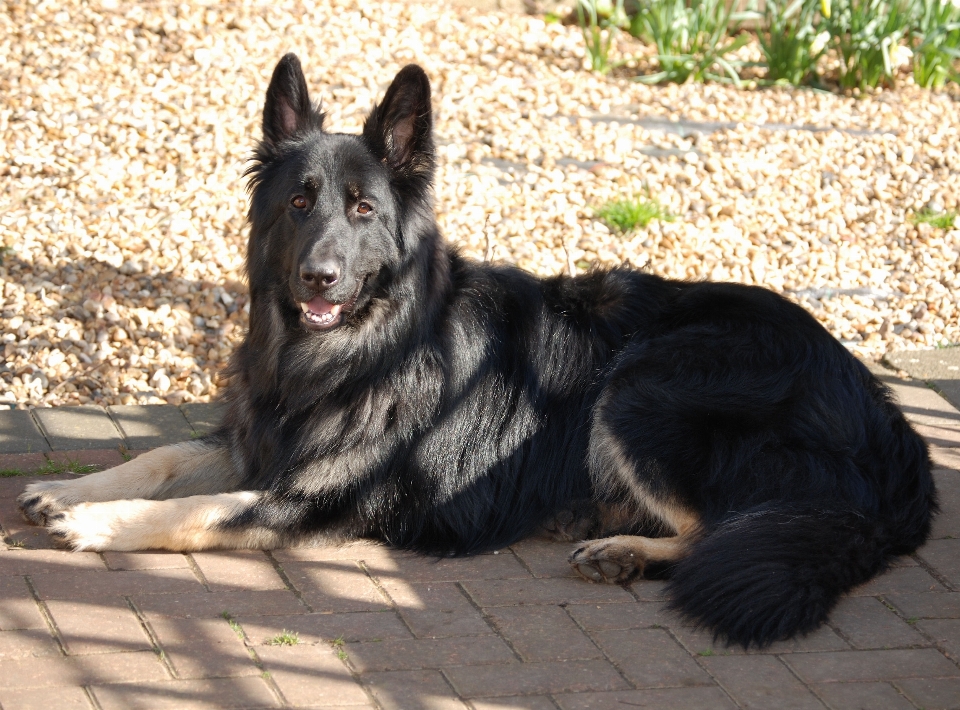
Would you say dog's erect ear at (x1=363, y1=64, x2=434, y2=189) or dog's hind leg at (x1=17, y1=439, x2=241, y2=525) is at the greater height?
dog's erect ear at (x1=363, y1=64, x2=434, y2=189)

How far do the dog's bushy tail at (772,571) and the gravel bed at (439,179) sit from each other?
Answer: 8.76 ft

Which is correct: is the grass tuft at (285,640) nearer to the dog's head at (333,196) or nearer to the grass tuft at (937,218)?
the dog's head at (333,196)

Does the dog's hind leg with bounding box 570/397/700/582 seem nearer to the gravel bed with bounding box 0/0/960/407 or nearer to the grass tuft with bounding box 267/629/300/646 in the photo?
the grass tuft with bounding box 267/629/300/646

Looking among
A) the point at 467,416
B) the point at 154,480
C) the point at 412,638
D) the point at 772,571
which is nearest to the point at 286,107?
the point at 467,416

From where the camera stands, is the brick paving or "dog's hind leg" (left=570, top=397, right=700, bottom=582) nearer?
the brick paving

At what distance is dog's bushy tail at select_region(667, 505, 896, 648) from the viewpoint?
3322mm

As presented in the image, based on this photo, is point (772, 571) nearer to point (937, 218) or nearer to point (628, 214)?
point (628, 214)

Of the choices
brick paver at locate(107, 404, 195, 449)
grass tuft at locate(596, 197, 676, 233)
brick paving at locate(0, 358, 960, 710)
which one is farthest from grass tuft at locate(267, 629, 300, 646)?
grass tuft at locate(596, 197, 676, 233)

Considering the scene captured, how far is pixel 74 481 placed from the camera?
13.2 ft

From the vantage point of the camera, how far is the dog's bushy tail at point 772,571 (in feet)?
10.9

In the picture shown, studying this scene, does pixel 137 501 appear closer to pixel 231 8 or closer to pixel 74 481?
pixel 74 481

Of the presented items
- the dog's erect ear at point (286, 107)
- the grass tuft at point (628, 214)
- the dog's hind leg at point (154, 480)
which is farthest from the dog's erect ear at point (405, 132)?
the grass tuft at point (628, 214)

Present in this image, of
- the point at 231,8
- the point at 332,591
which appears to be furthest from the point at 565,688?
the point at 231,8

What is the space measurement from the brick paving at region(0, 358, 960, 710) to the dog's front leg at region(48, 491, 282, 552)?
1.9 inches
